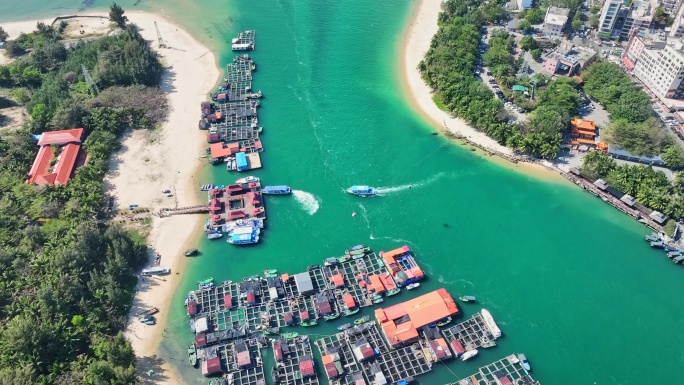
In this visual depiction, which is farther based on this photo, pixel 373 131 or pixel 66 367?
pixel 373 131

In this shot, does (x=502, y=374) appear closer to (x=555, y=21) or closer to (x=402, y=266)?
(x=402, y=266)

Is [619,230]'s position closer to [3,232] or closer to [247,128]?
[247,128]

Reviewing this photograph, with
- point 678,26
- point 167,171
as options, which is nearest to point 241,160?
point 167,171

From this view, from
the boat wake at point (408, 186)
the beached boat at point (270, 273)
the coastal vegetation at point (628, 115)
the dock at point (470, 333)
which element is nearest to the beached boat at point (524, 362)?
the dock at point (470, 333)

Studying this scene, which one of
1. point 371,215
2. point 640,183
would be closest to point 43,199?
point 371,215

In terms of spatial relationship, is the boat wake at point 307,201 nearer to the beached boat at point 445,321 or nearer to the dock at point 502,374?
the beached boat at point 445,321

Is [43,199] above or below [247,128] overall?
below

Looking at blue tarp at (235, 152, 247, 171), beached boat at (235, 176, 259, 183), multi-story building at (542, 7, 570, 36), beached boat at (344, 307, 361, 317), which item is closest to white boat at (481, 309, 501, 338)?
beached boat at (344, 307, 361, 317)
